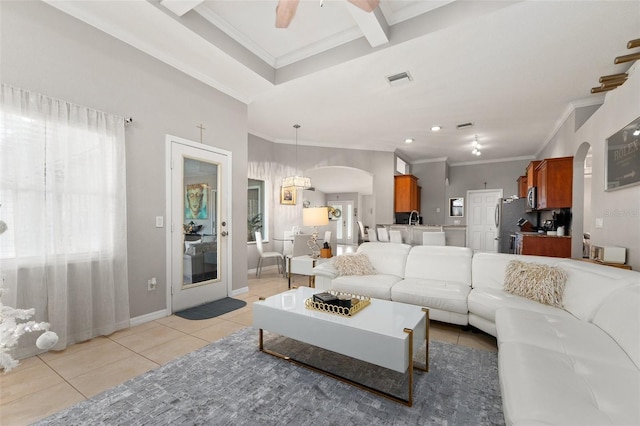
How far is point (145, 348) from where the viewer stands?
2.51 m

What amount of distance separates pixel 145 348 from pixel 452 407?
254cm

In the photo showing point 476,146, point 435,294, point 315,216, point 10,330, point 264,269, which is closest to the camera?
point 10,330

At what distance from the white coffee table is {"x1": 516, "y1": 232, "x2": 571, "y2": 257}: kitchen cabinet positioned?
11.6 feet

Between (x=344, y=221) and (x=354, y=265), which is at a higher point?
(x=344, y=221)

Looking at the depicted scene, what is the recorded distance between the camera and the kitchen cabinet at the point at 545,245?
14.2 ft

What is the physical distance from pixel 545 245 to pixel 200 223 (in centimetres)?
534

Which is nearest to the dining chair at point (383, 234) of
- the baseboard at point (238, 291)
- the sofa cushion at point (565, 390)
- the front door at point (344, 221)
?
the baseboard at point (238, 291)

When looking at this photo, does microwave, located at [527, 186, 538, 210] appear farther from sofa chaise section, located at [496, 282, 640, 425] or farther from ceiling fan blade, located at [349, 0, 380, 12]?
ceiling fan blade, located at [349, 0, 380, 12]

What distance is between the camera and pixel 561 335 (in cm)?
180

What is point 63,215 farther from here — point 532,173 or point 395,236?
point 532,173

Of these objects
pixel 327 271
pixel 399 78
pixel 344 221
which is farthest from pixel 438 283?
pixel 344 221

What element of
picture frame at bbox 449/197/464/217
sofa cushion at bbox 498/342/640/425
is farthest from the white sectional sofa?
picture frame at bbox 449/197/464/217

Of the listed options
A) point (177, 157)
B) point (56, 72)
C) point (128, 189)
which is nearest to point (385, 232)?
point (177, 157)

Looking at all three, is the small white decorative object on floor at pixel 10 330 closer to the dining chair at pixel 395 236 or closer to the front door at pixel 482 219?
the dining chair at pixel 395 236
